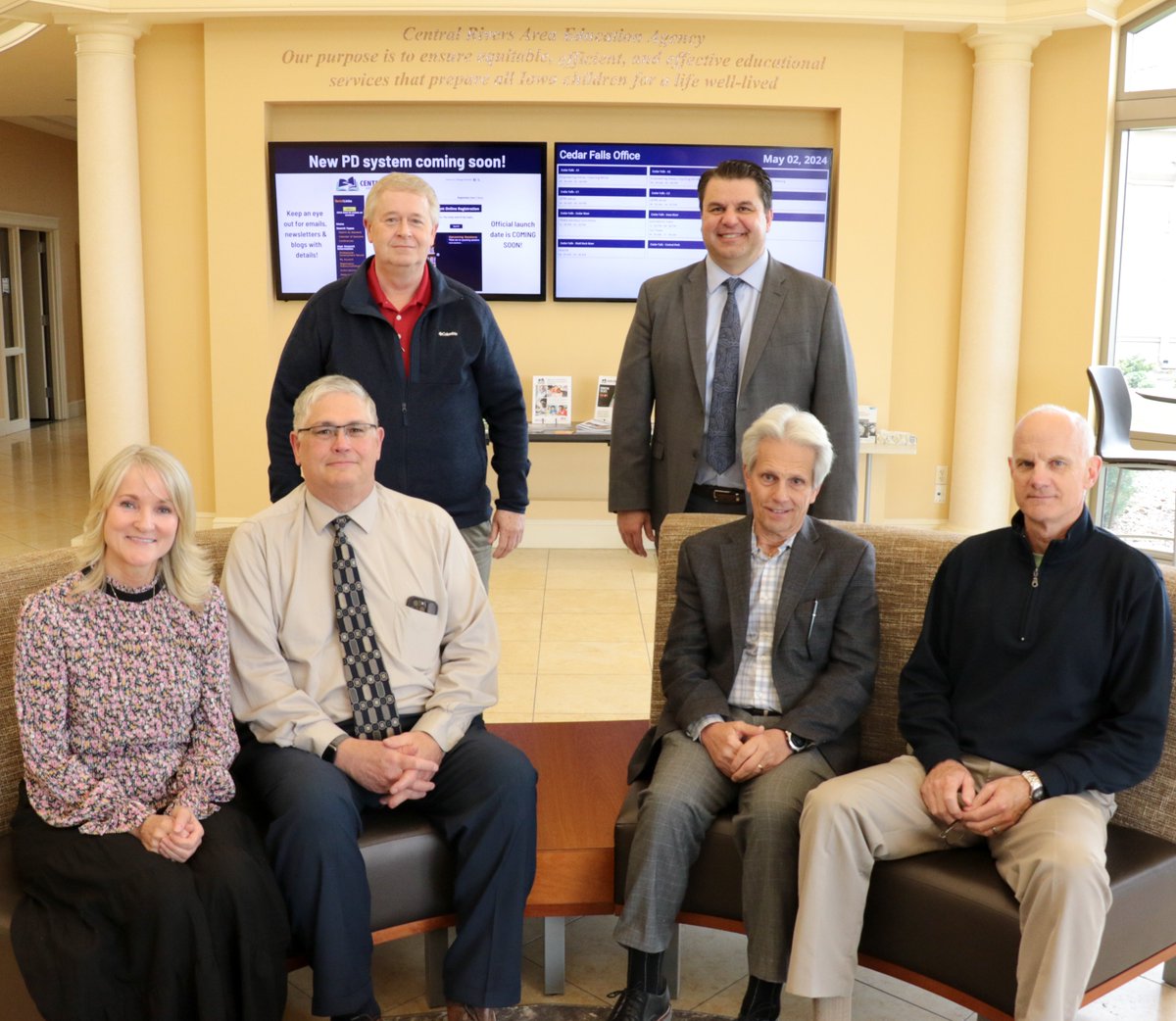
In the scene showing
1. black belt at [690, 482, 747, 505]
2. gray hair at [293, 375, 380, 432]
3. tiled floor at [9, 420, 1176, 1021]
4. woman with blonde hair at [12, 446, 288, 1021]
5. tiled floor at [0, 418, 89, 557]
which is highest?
gray hair at [293, 375, 380, 432]

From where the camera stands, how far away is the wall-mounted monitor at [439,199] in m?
6.85

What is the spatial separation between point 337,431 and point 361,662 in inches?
19.1

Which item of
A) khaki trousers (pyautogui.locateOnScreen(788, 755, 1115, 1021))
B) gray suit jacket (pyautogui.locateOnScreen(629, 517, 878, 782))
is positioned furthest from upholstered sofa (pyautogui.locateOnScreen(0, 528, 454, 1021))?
khaki trousers (pyautogui.locateOnScreen(788, 755, 1115, 1021))

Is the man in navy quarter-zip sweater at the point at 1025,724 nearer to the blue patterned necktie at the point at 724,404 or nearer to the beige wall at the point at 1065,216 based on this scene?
the blue patterned necktie at the point at 724,404

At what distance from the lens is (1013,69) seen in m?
6.72

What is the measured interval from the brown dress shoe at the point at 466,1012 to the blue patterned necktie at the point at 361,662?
55 centimetres

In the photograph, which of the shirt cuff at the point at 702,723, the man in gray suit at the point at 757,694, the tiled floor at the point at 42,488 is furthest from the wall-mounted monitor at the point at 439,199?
the shirt cuff at the point at 702,723

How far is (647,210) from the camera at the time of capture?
22.9 feet

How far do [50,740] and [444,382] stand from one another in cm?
143

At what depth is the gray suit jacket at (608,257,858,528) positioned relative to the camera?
10.6 feet

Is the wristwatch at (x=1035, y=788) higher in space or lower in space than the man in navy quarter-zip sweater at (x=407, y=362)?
lower

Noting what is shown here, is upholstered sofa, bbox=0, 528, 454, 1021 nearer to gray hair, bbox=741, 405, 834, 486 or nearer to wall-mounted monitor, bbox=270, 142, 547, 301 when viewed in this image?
gray hair, bbox=741, 405, 834, 486

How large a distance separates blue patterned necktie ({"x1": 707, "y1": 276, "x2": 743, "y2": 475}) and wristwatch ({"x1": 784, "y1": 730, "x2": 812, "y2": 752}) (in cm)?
90

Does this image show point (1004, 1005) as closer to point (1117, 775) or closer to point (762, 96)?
point (1117, 775)
